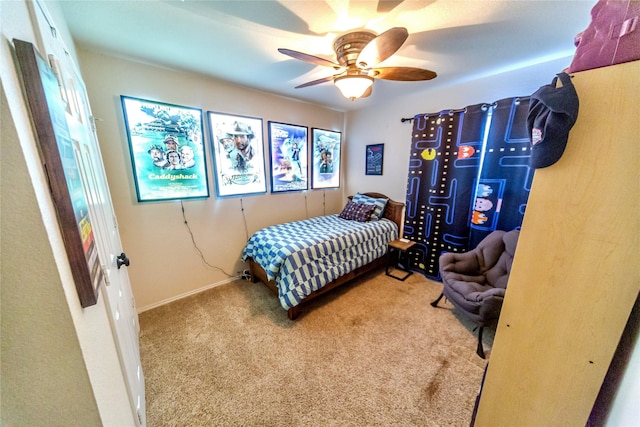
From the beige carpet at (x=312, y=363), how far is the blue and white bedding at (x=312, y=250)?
352 mm

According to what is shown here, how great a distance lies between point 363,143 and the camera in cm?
363

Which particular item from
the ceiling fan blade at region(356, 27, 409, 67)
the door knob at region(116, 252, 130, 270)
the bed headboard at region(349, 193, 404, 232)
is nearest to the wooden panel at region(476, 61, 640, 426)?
the ceiling fan blade at region(356, 27, 409, 67)

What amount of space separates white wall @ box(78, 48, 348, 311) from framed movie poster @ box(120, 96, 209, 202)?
66 millimetres

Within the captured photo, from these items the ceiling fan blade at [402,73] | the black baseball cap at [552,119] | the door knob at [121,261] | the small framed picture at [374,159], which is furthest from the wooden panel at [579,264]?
the small framed picture at [374,159]

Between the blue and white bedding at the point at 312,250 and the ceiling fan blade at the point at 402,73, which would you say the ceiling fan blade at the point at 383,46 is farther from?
the blue and white bedding at the point at 312,250

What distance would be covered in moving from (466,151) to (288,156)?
2301mm

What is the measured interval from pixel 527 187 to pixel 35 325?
315 centimetres

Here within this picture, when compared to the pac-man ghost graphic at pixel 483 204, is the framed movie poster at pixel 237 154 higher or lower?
higher

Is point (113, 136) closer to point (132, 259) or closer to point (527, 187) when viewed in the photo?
point (132, 259)

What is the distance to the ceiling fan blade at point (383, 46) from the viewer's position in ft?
3.73

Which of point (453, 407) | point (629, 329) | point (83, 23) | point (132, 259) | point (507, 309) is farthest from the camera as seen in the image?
point (132, 259)

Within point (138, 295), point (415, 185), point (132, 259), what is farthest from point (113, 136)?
point (415, 185)

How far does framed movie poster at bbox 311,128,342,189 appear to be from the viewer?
350 centimetres

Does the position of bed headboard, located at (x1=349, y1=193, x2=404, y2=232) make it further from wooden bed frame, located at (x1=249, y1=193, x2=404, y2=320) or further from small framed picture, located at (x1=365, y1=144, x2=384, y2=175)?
small framed picture, located at (x1=365, y1=144, x2=384, y2=175)
